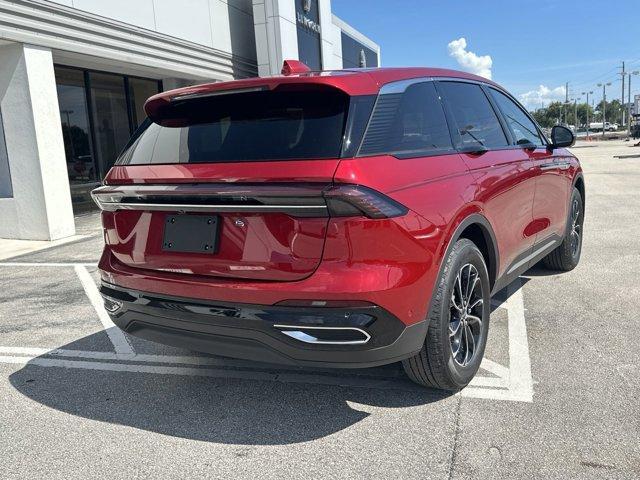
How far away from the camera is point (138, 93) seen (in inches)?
542

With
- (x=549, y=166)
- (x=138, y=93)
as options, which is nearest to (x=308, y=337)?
(x=549, y=166)

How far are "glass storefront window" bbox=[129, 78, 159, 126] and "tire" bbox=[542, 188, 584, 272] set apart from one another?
1079cm

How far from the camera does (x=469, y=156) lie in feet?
10.8

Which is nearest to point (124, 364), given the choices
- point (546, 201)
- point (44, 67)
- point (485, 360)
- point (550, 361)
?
point (485, 360)

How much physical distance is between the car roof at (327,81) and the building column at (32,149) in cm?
684

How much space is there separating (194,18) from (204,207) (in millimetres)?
11843

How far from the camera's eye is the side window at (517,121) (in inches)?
165

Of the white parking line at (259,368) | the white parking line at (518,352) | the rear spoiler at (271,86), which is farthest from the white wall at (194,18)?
the white parking line at (518,352)

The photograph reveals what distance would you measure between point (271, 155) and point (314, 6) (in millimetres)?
16916

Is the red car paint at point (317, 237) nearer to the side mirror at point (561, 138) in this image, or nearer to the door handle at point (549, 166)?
the door handle at point (549, 166)

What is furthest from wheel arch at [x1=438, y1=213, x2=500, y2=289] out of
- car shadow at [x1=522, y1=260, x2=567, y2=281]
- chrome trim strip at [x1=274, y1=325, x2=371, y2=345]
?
car shadow at [x1=522, y1=260, x2=567, y2=281]

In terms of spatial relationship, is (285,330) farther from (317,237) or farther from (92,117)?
(92,117)

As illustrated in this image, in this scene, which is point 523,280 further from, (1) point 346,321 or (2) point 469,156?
(1) point 346,321

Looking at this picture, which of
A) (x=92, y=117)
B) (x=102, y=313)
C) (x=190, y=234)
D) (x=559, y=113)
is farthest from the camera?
(x=559, y=113)
